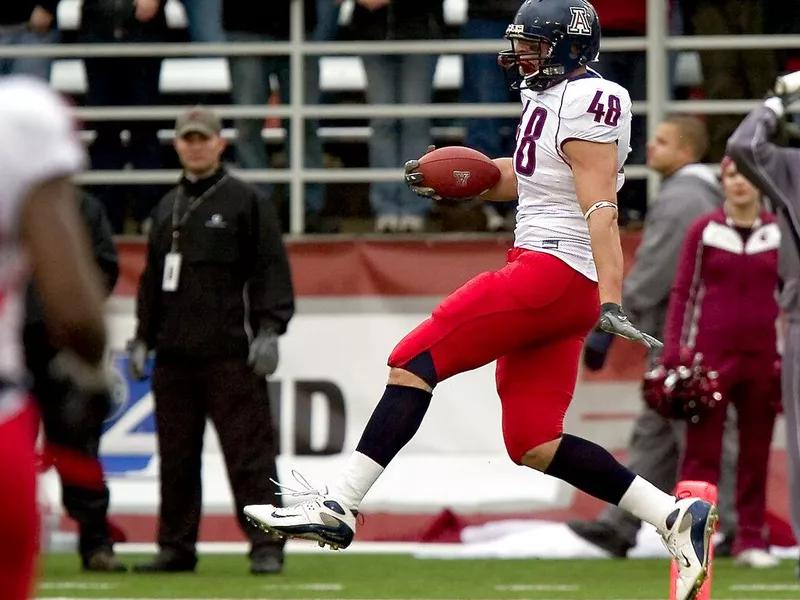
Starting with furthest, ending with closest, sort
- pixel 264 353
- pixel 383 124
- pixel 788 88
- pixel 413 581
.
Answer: pixel 383 124, pixel 264 353, pixel 413 581, pixel 788 88

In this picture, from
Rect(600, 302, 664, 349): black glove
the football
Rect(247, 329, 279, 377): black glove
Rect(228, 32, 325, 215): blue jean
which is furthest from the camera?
Rect(228, 32, 325, 215): blue jean

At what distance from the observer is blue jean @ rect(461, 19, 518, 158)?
998 centimetres

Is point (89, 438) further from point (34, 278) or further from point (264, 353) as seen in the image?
point (34, 278)

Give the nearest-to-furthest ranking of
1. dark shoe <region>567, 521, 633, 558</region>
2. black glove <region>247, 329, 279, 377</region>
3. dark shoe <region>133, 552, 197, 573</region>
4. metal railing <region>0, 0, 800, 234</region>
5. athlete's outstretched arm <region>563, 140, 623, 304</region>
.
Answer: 1. athlete's outstretched arm <region>563, 140, 623, 304</region>
2. black glove <region>247, 329, 279, 377</region>
3. dark shoe <region>133, 552, 197, 573</region>
4. dark shoe <region>567, 521, 633, 558</region>
5. metal railing <region>0, 0, 800, 234</region>

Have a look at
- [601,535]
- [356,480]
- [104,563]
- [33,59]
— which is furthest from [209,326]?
[33,59]

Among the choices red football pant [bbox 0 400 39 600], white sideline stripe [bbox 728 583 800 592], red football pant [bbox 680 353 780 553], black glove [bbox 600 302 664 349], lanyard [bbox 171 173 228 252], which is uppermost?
red football pant [bbox 0 400 39 600]

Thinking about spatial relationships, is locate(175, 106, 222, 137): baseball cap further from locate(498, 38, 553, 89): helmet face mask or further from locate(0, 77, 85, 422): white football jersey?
locate(0, 77, 85, 422): white football jersey

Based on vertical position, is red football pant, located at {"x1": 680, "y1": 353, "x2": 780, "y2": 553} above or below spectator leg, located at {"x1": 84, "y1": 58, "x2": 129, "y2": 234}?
below

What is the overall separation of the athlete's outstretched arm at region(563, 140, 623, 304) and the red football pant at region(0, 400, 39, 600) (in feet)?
8.68

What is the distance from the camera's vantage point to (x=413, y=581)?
7605mm

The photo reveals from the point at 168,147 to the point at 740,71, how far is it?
300cm

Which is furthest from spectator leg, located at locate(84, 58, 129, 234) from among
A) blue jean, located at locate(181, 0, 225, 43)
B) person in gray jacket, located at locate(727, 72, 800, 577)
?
person in gray jacket, located at locate(727, 72, 800, 577)

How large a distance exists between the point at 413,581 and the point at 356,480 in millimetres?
2315

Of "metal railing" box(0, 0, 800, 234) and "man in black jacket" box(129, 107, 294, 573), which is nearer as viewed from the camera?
"man in black jacket" box(129, 107, 294, 573)
